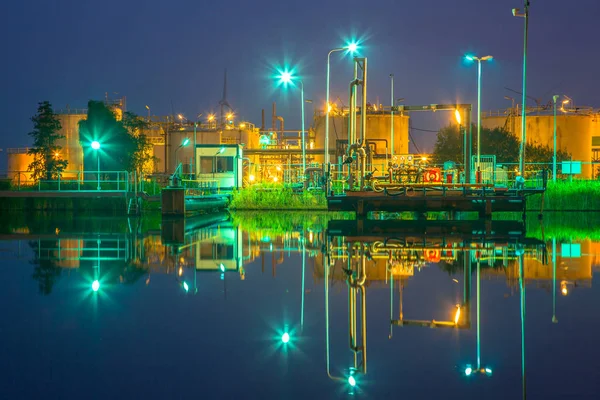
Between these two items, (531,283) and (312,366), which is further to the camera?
(531,283)

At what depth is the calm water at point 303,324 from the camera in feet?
17.1

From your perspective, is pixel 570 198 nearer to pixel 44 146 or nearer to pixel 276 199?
pixel 276 199

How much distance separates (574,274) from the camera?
10906mm

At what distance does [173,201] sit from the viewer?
27.7 m

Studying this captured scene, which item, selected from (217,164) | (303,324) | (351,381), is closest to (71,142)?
(217,164)

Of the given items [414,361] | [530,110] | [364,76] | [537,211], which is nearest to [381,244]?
[414,361]

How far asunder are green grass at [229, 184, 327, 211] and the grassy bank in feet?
30.1

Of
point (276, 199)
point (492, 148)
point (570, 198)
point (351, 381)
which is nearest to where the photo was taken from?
point (351, 381)

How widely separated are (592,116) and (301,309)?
62.5 metres

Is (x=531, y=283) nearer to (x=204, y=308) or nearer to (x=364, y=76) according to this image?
(x=204, y=308)

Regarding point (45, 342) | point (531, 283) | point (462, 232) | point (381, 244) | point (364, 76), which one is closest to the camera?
point (45, 342)

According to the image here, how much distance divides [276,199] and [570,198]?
498 inches

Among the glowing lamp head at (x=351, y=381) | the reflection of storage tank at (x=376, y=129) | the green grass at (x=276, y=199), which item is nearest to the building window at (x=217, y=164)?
the green grass at (x=276, y=199)

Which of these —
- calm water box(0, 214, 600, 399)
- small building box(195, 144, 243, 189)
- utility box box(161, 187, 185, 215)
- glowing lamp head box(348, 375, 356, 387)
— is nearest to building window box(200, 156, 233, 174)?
small building box(195, 144, 243, 189)
